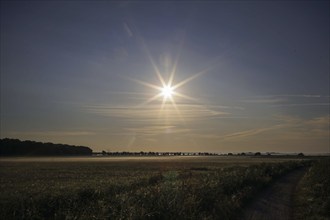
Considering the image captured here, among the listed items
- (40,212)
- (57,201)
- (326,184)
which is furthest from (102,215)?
(326,184)

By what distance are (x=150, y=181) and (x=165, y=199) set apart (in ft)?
64.9

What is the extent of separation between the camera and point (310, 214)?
1595 cm

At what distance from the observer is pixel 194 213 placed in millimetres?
14039

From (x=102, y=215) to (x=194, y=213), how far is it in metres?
3.60

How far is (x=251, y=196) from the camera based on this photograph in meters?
21.4

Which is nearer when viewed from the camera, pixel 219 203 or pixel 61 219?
pixel 61 219

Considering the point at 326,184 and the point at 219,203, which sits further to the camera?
the point at 326,184

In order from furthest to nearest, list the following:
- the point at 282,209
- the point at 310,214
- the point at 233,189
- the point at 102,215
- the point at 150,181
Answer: the point at 150,181, the point at 233,189, the point at 282,209, the point at 310,214, the point at 102,215

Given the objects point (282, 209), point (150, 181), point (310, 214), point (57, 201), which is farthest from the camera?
point (150, 181)

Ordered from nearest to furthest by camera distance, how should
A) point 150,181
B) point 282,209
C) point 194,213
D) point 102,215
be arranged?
point 102,215
point 194,213
point 282,209
point 150,181

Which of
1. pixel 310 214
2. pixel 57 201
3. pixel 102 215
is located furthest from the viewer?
pixel 57 201

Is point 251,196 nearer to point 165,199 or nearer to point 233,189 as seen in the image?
point 233,189

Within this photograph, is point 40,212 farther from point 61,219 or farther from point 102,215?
point 102,215

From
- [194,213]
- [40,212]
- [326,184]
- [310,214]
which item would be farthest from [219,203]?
[326,184]
